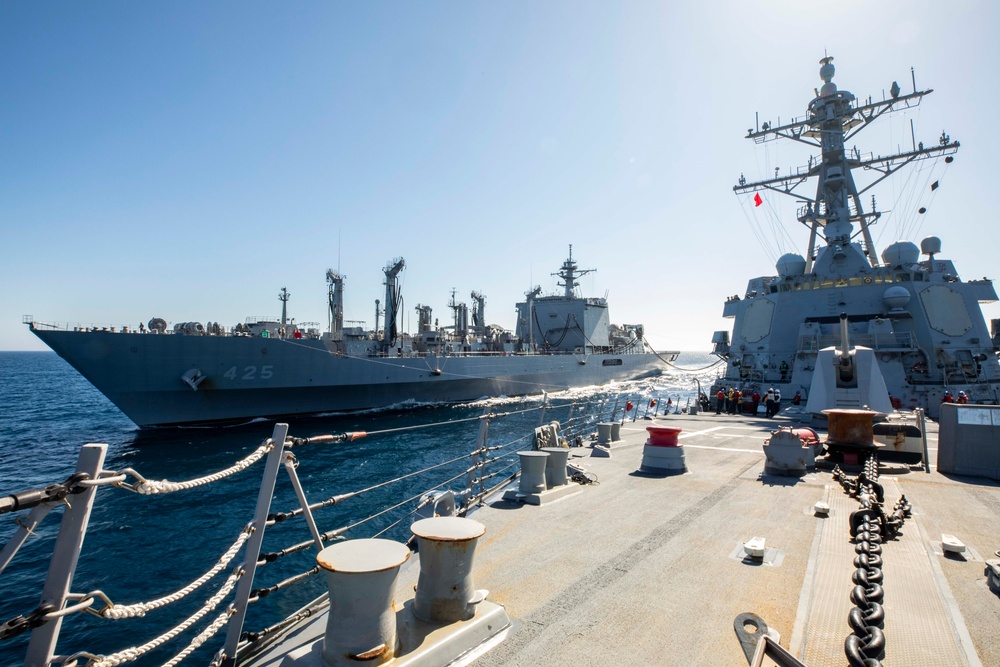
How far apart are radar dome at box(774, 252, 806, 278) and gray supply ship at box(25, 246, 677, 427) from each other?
16.2m

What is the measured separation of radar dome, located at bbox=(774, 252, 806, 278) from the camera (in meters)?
20.1

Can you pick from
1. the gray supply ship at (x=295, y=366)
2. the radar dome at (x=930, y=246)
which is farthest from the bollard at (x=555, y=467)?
the radar dome at (x=930, y=246)

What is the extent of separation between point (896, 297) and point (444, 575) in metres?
19.7

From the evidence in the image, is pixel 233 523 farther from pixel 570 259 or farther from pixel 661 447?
pixel 570 259

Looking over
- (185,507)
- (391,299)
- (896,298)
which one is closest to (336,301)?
(391,299)

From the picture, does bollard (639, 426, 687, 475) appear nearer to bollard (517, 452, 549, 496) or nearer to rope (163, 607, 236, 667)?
bollard (517, 452, 549, 496)

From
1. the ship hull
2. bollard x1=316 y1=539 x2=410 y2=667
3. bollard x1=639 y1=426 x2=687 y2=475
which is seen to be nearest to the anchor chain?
bollard x1=639 y1=426 x2=687 y2=475

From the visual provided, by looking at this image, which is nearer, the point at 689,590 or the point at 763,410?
the point at 689,590

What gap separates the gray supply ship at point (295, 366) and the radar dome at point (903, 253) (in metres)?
19.6

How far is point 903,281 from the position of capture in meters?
17.4

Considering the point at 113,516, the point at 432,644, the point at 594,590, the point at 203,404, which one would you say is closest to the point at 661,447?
the point at 594,590

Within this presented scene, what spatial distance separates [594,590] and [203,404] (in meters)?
21.0

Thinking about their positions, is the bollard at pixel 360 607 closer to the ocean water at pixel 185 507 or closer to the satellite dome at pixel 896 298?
the ocean water at pixel 185 507

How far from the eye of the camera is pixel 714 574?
351cm
